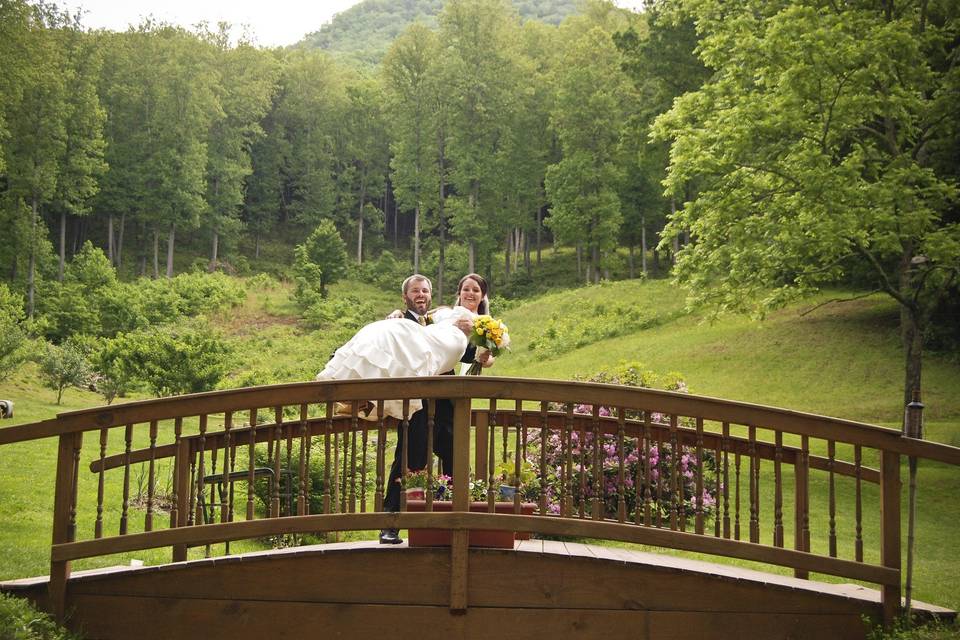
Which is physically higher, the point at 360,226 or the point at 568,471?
the point at 360,226

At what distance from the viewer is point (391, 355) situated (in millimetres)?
6129

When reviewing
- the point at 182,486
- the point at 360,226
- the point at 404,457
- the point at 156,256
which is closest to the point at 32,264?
the point at 156,256

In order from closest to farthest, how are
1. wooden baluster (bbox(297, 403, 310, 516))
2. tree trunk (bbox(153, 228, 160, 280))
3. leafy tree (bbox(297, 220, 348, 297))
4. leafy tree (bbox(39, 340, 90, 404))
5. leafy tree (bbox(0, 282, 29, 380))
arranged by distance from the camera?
wooden baluster (bbox(297, 403, 310, 516)), leafy tree (bbox(0, 282, 29, 380)), leafy tree (bbox(39, 340, 90, 404)), leafy tree (bbox(297, 220, 348, 297)), tree trunk (bbox(153, 228, 160, 280))

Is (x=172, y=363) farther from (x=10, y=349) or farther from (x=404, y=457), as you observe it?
(x=404, y=457)

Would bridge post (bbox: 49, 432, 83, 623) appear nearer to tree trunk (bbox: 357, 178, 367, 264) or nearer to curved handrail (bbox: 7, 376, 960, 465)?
curved handrail (bbox: 7, 376, 960, 465)

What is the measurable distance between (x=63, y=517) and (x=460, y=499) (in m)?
2.48

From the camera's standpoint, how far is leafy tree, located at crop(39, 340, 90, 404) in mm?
18484

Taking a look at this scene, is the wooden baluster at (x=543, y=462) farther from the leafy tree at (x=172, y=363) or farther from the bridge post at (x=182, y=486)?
the leafy tree at (x=172, y=363)

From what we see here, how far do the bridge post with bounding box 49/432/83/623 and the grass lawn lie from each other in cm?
133

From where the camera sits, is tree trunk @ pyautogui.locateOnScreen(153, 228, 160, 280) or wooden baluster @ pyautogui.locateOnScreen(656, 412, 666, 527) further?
tree trunk @ pyautogui.locateOnScreen(153, 228, 160, 280)

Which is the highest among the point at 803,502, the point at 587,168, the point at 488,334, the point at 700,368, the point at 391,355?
the point at 587,168

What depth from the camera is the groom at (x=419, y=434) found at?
5879 millimetres

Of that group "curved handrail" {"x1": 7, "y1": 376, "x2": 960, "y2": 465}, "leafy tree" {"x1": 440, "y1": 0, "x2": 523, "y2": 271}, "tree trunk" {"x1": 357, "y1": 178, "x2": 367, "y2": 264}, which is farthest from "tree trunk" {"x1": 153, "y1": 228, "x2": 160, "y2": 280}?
"curved handrail" {"x1": 7, "y1": 376, "x2": 960, "y2": 465}

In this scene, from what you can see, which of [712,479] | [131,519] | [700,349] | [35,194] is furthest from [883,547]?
[35,194]
